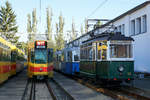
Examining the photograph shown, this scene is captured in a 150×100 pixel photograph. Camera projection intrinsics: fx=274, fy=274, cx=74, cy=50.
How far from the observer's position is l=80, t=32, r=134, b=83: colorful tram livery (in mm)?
13773

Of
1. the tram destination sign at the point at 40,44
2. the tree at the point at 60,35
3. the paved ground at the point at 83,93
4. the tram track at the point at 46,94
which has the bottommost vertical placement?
the tram track at the point at 46,94

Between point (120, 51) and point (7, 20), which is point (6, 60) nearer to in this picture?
point (120, 51)

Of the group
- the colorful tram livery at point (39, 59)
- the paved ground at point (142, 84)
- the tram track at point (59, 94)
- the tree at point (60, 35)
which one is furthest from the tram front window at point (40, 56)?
the tree at point (60, 35)

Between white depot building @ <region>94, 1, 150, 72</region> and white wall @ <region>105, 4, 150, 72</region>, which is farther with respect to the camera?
white depot building @ <region>94, 1, 150, 72</region>

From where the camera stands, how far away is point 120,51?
1427cm

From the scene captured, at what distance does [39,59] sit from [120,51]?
7.15 meters

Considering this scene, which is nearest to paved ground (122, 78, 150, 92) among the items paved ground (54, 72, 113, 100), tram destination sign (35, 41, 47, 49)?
paved ground (54, 72, 113, 100)

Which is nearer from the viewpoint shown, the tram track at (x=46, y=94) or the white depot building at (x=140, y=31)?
the tram track at (x=46, y=94)

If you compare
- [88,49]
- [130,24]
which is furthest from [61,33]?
[88,49]

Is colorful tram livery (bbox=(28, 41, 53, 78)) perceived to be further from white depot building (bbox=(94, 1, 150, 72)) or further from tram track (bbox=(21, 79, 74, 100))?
white depot building (bbox=(94, 1, 150, 72))

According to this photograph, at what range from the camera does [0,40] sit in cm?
1597

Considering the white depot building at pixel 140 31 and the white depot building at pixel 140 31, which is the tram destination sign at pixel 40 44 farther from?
the white depot building at pixel 140 31

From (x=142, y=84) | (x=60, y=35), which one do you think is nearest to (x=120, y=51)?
(x=142, y=84)

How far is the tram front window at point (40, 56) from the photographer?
19.4 m
